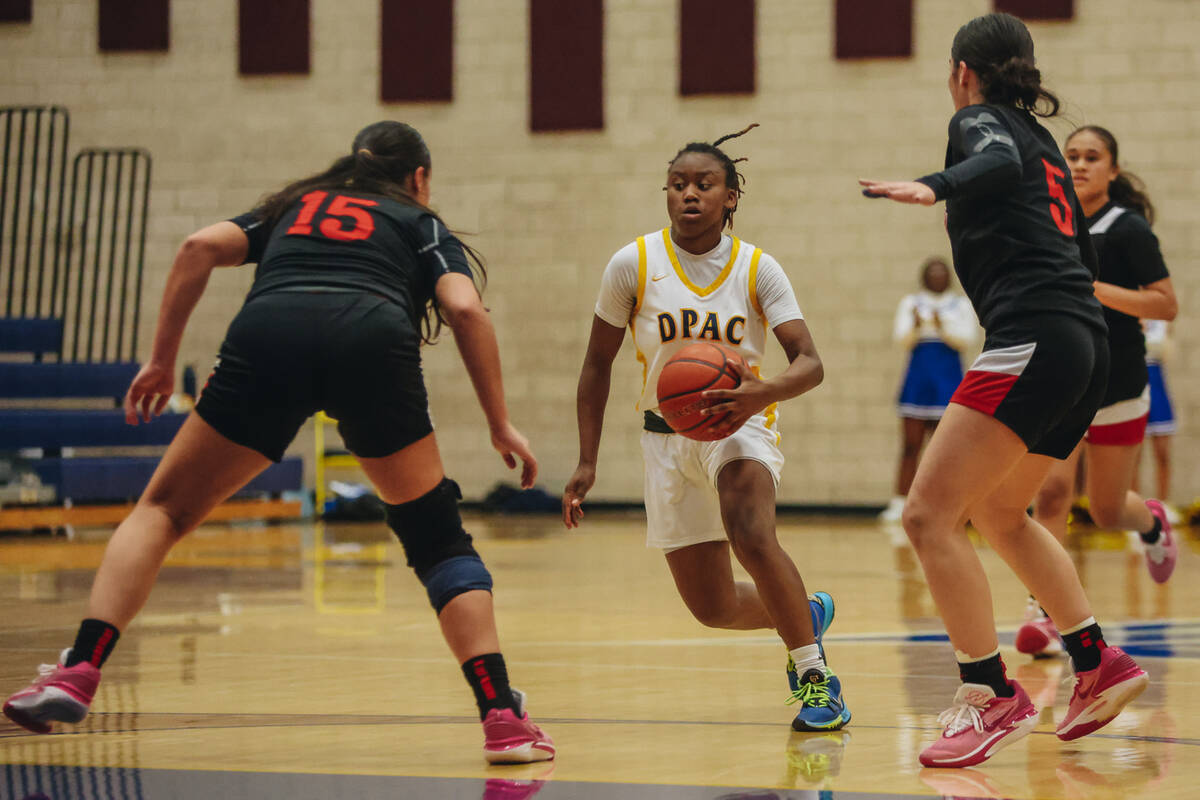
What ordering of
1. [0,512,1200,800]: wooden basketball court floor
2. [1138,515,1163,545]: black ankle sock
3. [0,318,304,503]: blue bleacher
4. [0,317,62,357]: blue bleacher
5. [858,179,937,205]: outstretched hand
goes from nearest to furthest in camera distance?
[858,179,937,205]: outstretched hand
[0,512,1200,800]: wooden basketball court floor
[1138,515,1163,545]: black ankle sock
[0,318,304,503]: blue bleacher
[0,317,62,357]: blue bleacher

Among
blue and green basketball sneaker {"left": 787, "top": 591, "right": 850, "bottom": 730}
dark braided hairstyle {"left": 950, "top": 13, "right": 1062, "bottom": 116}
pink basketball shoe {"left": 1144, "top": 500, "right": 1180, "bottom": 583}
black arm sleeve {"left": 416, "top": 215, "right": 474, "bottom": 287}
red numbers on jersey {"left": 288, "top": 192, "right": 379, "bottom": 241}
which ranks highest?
dark braided hairstyle {"left": 950, "top": 13, "right": 1062, "bottom": 116}

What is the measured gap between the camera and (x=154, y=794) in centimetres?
324

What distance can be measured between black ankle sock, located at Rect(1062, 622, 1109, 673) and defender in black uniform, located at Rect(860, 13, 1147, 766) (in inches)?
2.1

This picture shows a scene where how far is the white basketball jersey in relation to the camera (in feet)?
14.6

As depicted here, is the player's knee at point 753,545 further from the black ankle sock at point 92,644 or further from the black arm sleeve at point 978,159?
the black ankle sock at point 92,644

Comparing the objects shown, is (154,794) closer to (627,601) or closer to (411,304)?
(411,304)

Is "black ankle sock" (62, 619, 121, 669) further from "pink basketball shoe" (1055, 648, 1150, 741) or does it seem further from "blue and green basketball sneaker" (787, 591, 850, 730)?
"pink basketball shoe" (1055, 648, 1150, 741)

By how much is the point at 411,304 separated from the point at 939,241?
34.9 feet

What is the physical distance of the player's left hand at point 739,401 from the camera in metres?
4.02

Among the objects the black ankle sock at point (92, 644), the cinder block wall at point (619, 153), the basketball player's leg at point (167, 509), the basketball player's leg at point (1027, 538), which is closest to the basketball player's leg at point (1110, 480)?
the basketball player's leg at point (1027, 538)

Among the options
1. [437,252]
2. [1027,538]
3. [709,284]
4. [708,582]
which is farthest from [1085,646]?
[437,252]

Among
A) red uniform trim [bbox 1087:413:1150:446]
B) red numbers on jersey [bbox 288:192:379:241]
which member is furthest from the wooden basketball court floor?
red numbers on jersey [bbox 288:192:379:241]

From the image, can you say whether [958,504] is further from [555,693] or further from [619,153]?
[619,153]

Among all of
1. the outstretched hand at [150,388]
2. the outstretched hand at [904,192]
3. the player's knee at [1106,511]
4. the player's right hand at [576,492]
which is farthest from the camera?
the player's knee at [1106,511]
